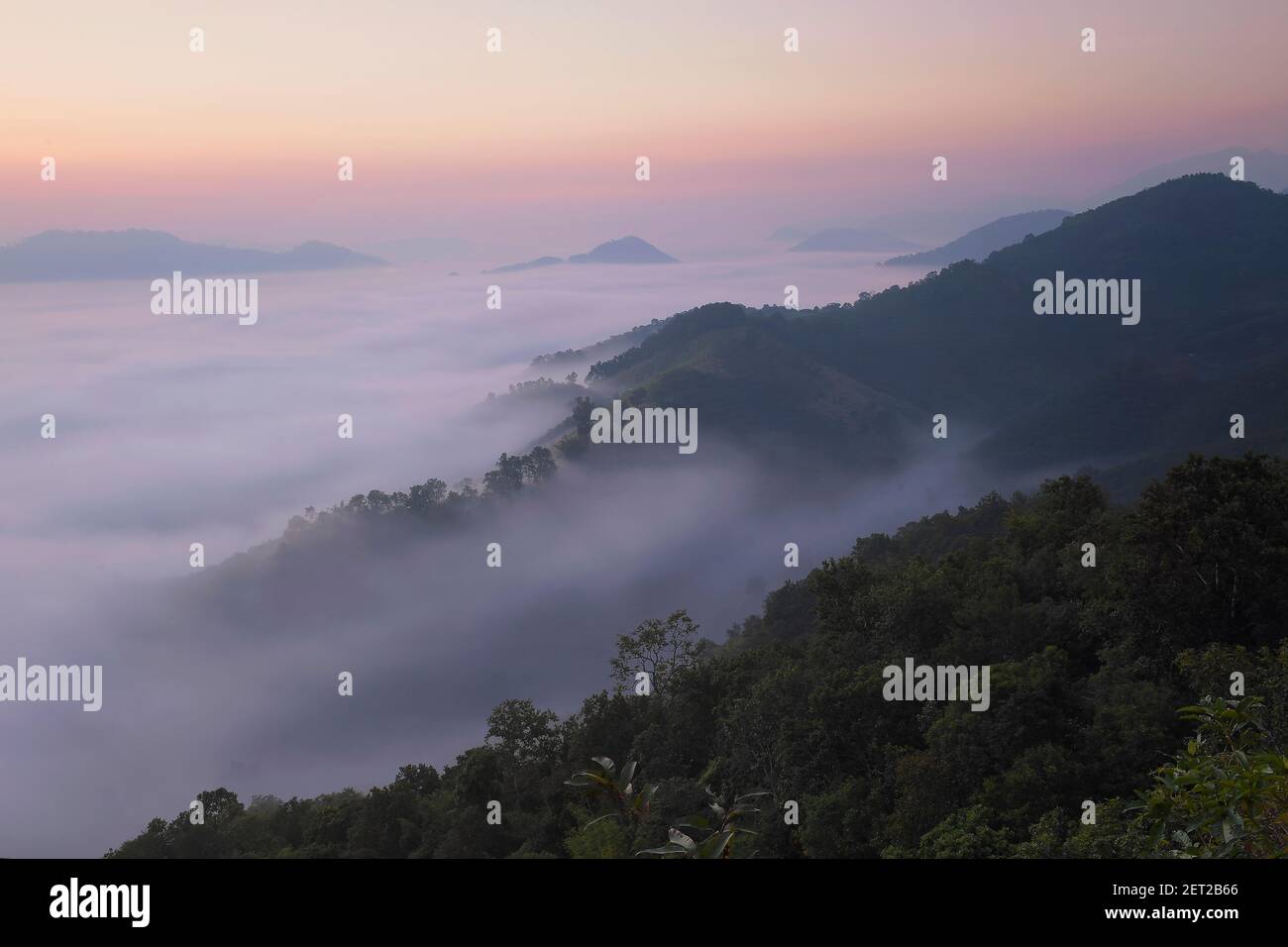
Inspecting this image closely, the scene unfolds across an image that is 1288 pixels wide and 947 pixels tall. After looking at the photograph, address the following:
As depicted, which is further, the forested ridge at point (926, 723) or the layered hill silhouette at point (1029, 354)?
the layered hill silhouette at point (1029, 354)

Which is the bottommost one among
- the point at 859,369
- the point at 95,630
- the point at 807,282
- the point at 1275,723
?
the point at 95,630

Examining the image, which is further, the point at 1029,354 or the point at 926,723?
the point at 1029,354

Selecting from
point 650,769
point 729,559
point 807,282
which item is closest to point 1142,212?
point 807,282

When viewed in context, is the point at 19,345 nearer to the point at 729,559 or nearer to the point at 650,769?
the point at 729,559

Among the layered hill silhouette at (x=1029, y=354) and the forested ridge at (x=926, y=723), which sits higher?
the layered hill silhouette at (x=1029, y=354)

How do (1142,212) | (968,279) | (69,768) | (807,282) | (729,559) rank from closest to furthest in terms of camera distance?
(69,768)
(729,559)
(968,279)
(1142,212)
(807,282)
